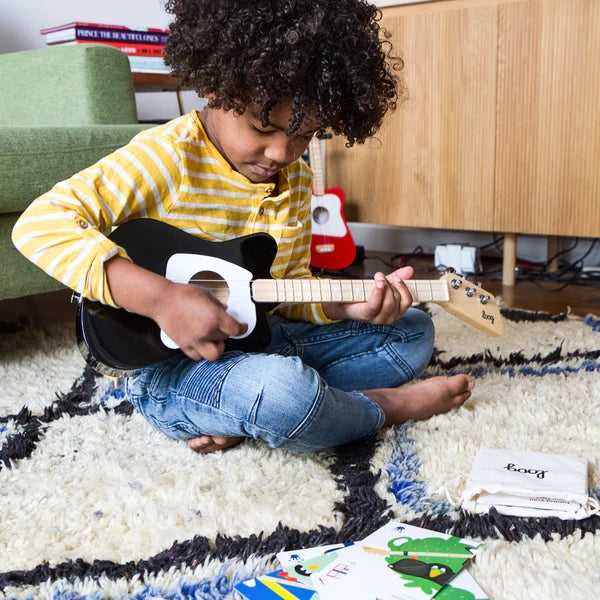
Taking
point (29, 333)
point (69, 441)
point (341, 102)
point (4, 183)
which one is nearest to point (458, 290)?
point (341, 102)

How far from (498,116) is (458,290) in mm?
1112

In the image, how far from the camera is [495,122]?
202 centimetres

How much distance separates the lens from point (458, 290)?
1055 millimetres

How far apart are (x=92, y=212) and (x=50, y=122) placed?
0.95 m

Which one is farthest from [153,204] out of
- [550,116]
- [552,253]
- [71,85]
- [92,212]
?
[552,253]

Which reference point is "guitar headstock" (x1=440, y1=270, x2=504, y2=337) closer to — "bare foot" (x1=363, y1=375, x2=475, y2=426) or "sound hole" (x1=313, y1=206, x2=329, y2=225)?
"bare foot" (x1=363, y1=375, x2=475, y2=426)

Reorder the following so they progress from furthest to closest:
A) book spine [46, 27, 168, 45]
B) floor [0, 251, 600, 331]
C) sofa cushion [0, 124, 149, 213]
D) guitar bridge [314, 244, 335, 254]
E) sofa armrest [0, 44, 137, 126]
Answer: guitar bridge [314, 244, 335, 254] < book spine [46, 27, 168, 45] < floor [0, 251, 600, 331] < sofa armrest [0, 44, 137, 126] < sofa cushion [0, 124, 149, 213]

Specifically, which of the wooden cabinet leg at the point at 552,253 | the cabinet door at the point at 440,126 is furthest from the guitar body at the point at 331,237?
the wooden cabinet leg at the point at 552,253

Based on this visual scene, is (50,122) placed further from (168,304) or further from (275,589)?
(275,589)

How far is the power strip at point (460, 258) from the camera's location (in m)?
2.29

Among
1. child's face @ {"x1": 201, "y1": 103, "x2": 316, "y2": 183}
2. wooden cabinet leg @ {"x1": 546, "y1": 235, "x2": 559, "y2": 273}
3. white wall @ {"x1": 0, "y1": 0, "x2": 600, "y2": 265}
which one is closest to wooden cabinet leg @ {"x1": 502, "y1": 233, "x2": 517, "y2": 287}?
wooden cabinet leg @ {"x1": 546, "y1": 235, "x2": 559, "y2": 273}

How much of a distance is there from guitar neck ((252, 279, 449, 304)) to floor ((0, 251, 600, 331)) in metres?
A: 0.80

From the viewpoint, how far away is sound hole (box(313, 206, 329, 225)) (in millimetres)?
2293

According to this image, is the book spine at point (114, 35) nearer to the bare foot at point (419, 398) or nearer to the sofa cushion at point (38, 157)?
the sofa cushion at point (38, 157)
